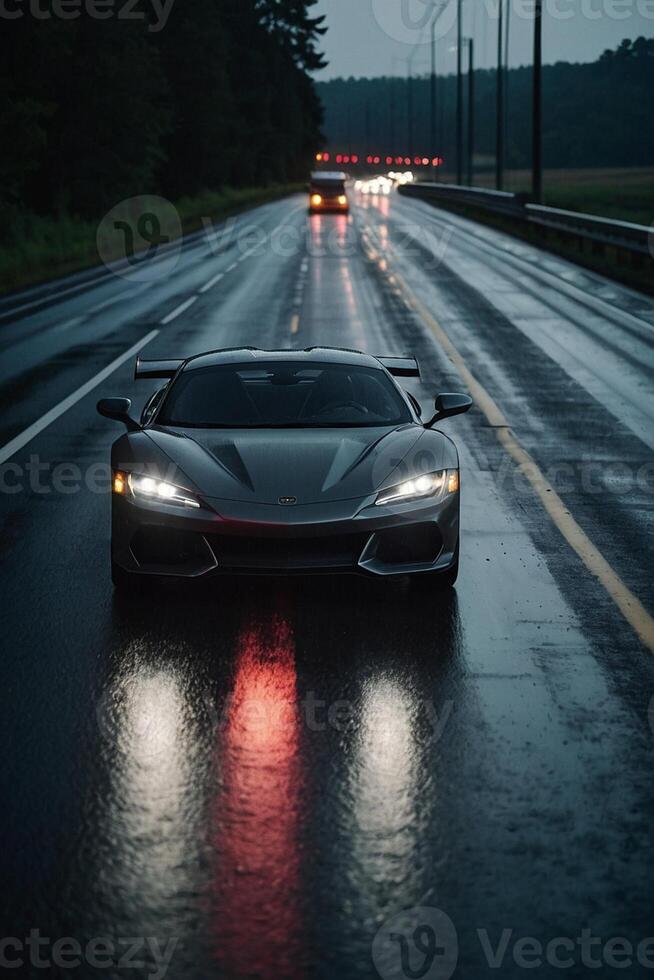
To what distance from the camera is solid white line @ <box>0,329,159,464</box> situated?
1391 cm

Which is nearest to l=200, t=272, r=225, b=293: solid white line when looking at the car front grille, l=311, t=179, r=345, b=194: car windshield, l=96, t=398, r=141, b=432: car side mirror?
l=96, t=398, r=141, b=432: car side mirror

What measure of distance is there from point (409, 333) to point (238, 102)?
114896 mm

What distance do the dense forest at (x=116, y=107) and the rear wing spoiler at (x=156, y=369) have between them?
36.3 m

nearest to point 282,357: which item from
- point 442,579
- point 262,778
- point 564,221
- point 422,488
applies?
point 422,488

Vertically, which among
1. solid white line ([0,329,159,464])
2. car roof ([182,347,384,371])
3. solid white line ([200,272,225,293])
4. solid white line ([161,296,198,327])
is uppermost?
car roof ([182,347,384,371])

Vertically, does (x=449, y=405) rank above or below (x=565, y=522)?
above

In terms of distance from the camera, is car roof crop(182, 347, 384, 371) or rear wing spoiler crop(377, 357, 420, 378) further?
rear wing spoiler crop(377, 357, 420, 378)

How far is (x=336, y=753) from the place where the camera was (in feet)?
19.4

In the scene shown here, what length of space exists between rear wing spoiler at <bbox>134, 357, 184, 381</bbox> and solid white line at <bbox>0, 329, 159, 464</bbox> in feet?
10.7

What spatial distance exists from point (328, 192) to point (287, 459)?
206 ft

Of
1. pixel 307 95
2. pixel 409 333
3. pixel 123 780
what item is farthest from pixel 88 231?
pixel 307 95

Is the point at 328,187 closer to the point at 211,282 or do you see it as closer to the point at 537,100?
the point at 537,100

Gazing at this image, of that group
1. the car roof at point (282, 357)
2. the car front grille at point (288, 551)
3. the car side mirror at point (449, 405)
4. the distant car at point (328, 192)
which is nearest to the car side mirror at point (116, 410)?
the car roof at point (282, 357)

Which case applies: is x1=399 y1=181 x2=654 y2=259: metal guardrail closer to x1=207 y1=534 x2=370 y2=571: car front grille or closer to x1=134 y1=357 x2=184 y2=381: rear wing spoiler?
x1=134 y1=357 x2=184 y2=381: rear wing spoiler
